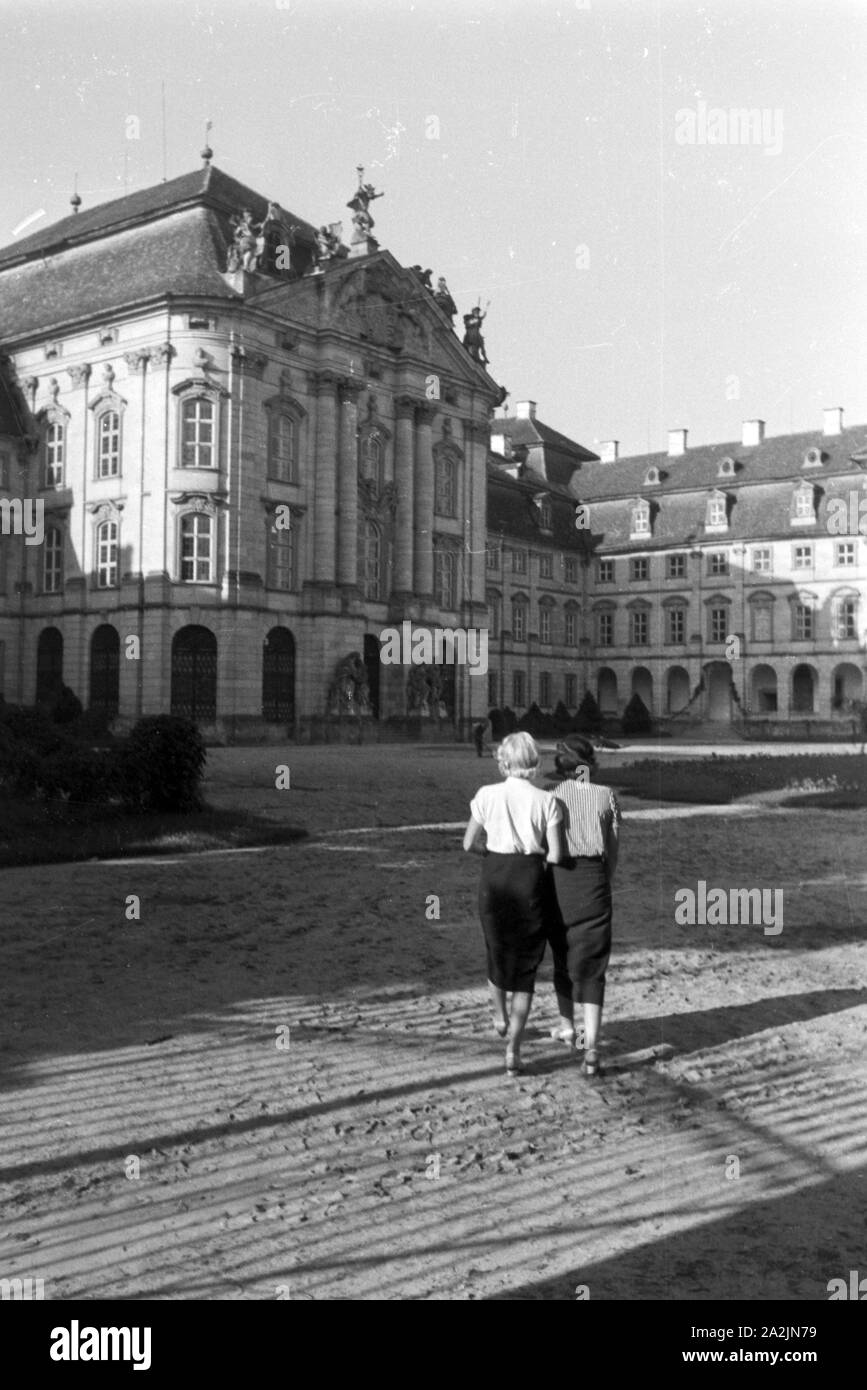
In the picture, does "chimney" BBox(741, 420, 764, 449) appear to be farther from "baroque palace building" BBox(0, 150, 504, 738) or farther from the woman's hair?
the woman's hair

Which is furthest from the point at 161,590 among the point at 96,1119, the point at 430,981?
the point at 96,1119

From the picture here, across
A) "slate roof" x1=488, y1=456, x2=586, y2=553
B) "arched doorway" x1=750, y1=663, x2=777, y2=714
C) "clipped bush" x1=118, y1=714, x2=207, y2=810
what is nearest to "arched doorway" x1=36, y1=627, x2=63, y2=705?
"slate roof" x1=488, y1=456, x2=586, y2=553

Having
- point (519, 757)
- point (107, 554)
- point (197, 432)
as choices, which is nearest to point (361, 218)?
point (197, 432)

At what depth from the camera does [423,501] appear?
5219 cm

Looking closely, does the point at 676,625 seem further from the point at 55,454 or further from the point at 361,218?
the point at 55,454

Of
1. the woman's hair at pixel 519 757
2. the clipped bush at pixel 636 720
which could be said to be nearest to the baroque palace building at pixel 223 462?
the clipped bush at pixel 636 720

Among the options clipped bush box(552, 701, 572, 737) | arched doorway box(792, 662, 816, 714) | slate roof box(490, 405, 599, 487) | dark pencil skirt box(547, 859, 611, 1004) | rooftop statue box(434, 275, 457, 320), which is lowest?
dark pencil skirt box(547, 859, 611, 1004)

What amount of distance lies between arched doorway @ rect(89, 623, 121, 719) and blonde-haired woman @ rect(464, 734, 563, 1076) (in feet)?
126

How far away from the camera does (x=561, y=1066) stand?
7465mm

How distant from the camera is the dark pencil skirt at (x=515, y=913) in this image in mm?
7352

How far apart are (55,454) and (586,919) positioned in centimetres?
4346

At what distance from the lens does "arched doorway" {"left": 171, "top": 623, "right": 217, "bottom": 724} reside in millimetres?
43188
